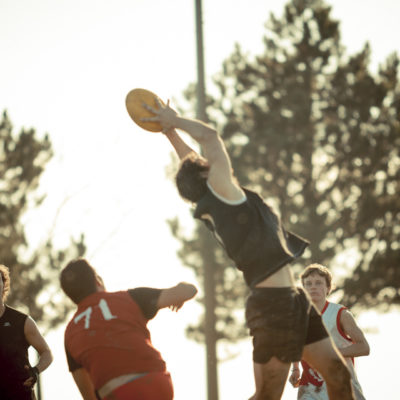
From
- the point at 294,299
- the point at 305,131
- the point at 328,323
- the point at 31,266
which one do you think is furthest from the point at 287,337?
the point at 305,131

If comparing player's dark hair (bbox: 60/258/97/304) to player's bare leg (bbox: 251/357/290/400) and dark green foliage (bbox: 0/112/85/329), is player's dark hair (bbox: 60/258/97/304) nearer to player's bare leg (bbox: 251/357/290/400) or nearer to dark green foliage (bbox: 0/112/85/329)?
player's bare leg (bbox: 251/357/290/400)

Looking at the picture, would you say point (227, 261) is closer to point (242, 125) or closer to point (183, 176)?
point (242, 125)

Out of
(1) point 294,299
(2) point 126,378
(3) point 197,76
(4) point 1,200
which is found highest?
(4) point 1,200

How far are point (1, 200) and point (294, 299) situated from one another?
17502 millimetres

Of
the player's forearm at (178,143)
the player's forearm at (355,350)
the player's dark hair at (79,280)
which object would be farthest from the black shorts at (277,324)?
the player's forearm at (355,350)

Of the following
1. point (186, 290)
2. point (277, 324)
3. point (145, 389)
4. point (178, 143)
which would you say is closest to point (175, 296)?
point (186, 290)

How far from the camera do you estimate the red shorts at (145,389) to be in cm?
494

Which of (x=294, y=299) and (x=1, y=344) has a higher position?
(x=1, y=344)

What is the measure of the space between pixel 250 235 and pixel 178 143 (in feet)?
4.10

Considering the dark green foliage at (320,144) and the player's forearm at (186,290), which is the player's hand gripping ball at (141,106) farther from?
the dark green foliage at (320,144)

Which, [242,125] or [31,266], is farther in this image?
[242,125]

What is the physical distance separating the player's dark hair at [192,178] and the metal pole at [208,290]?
19.5ft

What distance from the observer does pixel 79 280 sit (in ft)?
17.2

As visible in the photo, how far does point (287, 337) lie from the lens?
5438 mm
